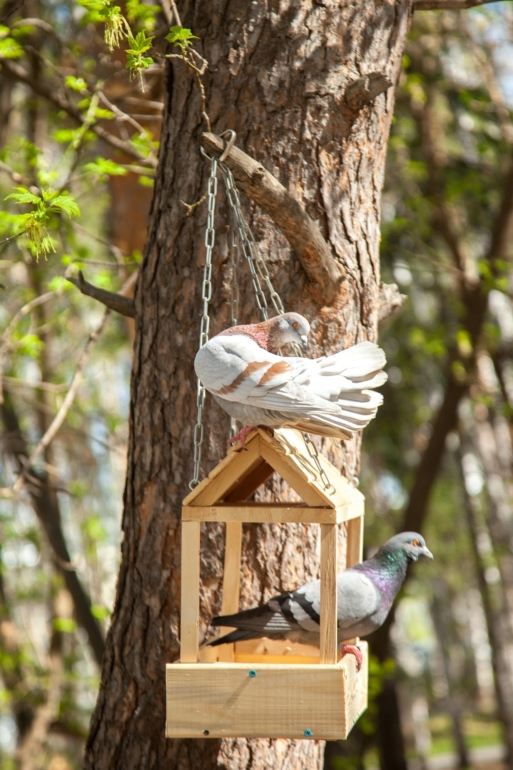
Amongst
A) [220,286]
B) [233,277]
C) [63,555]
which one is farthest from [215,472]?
[63,555]

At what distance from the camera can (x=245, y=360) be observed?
6.22 ft

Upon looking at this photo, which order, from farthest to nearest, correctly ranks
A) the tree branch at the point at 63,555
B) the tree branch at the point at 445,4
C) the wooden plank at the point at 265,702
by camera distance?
the tree branch at the point at 63,555, the tree branch at the point at 445,4, the wooden plank at the point at 265,702

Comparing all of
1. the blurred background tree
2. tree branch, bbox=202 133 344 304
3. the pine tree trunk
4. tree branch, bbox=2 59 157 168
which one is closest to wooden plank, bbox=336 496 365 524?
the pine tree trunk

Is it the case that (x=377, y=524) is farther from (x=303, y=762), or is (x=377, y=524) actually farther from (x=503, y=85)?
(x=303, y=762)

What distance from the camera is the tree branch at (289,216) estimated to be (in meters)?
2.16

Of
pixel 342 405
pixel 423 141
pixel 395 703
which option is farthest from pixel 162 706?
pixel 423 141

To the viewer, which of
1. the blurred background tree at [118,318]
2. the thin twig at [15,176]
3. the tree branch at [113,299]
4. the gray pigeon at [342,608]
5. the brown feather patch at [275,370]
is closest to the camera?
the brown feather patch at [275,370]

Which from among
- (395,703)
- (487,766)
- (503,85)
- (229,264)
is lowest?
(487,766)

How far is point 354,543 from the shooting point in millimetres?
2742

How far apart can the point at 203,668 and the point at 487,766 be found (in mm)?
15219

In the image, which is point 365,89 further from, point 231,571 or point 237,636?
point 237,636

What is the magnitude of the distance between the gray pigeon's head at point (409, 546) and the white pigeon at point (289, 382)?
694mm

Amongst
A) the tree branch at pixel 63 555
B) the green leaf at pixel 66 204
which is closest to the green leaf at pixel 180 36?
the green leaf at pixel 66 204

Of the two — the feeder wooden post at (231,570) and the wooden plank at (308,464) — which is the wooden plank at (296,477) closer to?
the wooden plank at (308,464)
